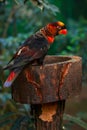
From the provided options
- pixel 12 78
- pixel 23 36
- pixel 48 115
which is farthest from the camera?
pixel 23 36

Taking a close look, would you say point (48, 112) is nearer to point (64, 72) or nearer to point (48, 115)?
point (48, 115)

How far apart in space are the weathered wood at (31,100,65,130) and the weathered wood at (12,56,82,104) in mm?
96

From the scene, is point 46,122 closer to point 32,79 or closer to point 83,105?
point 32,79

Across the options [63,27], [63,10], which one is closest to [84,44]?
[63,10]

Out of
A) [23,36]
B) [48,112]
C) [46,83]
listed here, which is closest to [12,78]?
[46,83]

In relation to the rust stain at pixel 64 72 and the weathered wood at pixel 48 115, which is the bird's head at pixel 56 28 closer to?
the rust stain at pixel 64 72

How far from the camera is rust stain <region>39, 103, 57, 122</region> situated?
6.65ft

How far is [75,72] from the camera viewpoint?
6.51 feet

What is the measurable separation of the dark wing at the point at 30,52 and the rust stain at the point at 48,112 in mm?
227

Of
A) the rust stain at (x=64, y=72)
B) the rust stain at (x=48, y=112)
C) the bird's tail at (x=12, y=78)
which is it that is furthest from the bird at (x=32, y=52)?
the rust stain at (x=48, y=112)

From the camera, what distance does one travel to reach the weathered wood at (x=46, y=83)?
1.91 meters

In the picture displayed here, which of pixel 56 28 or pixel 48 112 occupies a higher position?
pixel 56 28

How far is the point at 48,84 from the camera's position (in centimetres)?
192

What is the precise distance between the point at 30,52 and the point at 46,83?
156mm
